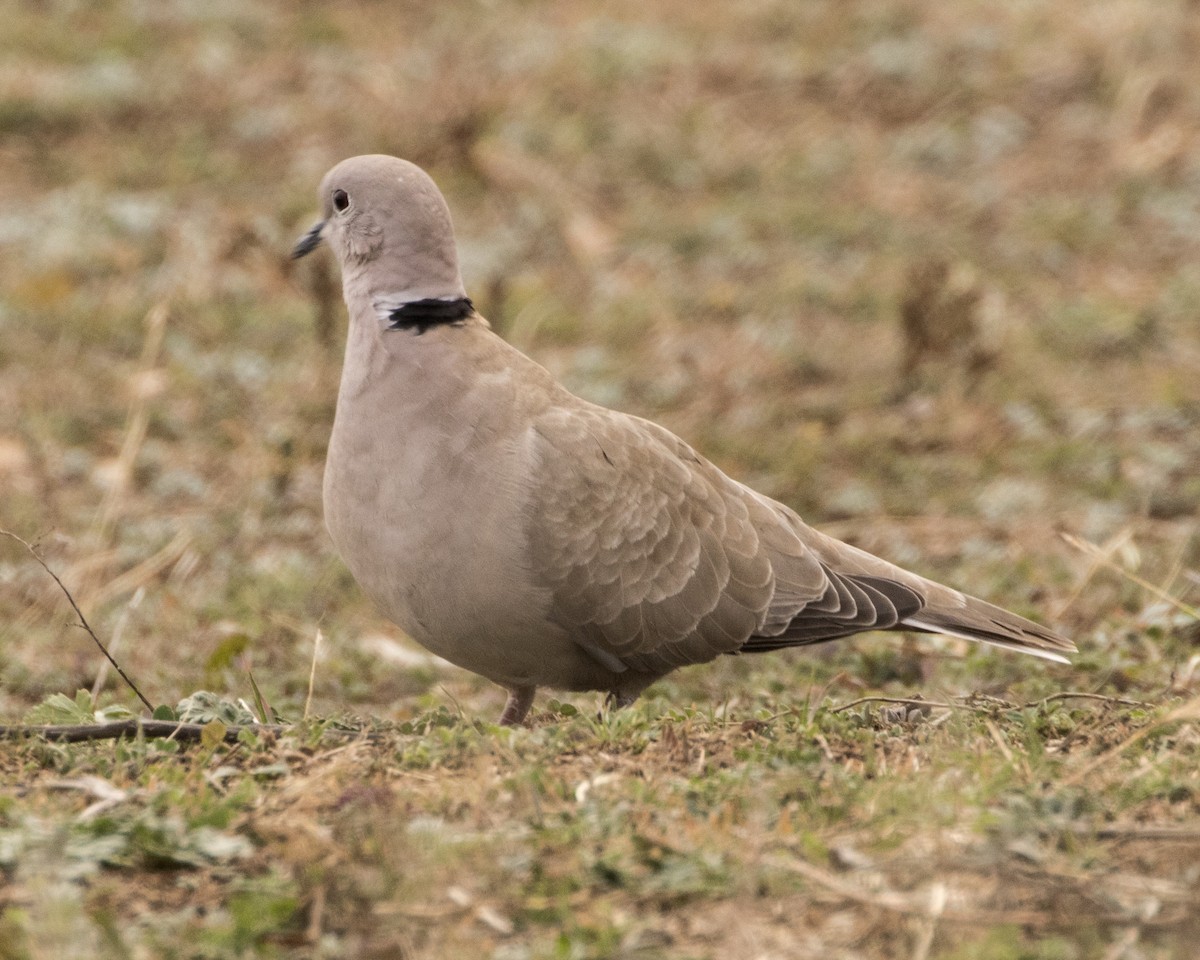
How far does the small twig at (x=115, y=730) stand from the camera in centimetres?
366

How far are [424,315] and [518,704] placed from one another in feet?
3.56

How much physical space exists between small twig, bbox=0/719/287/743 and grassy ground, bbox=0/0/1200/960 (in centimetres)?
4

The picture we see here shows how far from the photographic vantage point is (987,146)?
10.6 metres

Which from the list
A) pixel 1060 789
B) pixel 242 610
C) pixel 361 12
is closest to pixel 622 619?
pixel 1060 789

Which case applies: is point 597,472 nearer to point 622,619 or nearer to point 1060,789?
point 622,619

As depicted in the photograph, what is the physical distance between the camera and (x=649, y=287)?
357 inches

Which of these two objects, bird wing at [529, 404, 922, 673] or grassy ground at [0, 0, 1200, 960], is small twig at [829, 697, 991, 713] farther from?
bird wing at [529, 404, 922, 673]

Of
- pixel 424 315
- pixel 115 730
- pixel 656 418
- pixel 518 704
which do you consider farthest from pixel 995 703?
pixel 656 418

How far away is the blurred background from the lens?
6039 millimetres

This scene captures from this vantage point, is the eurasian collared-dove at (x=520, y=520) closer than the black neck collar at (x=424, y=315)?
Yes

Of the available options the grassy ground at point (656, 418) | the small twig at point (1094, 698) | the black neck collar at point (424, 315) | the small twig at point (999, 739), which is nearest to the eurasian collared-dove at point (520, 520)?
the black neck collar at point (424, 315)

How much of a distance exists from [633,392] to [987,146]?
385 centimetres

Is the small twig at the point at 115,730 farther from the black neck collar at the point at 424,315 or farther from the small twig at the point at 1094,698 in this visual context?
the small twig at the point at 1094,698

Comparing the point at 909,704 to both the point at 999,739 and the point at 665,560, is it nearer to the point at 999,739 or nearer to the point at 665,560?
the point at 999,739
